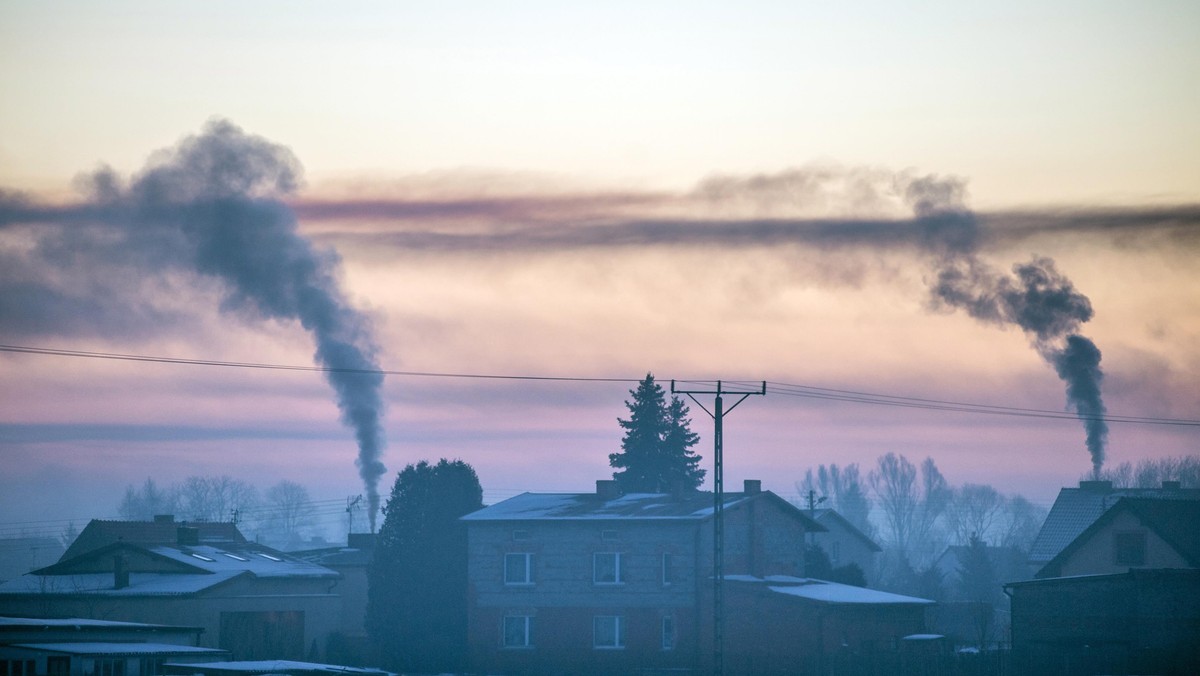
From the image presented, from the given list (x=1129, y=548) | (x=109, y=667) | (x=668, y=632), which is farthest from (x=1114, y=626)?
(x=109, y=667)

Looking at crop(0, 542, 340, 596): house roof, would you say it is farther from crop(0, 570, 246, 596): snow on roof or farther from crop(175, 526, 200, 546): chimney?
crop(175, 526, 200, 546): chimney

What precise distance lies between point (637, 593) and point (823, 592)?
8.59 meters

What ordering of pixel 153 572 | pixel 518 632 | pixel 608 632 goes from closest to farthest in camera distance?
pixel 608 632 → pixel 518 632 → pixel 153 572

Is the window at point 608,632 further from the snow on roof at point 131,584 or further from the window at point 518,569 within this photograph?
the snow on roof at point 131,584

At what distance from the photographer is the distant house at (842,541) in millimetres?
111000

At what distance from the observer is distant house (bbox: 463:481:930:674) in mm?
64750

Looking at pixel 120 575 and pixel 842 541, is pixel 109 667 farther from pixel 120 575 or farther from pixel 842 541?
pixel 842 541

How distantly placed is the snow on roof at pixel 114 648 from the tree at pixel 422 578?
43.7 ft

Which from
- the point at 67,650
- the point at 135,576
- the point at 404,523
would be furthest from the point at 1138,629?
the point at 135,576

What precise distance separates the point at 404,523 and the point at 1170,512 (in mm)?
37544

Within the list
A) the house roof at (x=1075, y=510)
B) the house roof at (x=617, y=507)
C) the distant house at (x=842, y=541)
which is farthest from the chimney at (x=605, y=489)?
the distant house at (x=842, y=541)

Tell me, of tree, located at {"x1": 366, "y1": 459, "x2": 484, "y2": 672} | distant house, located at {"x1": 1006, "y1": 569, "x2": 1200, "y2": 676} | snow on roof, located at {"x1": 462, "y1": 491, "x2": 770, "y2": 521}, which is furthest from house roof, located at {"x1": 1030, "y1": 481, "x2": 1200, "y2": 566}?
tree, located at {"x1": 366, "y1": 459, "x2": 484, "y2": 672}

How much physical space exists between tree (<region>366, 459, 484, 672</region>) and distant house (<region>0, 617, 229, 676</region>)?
11330mm

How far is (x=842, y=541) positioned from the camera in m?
113
